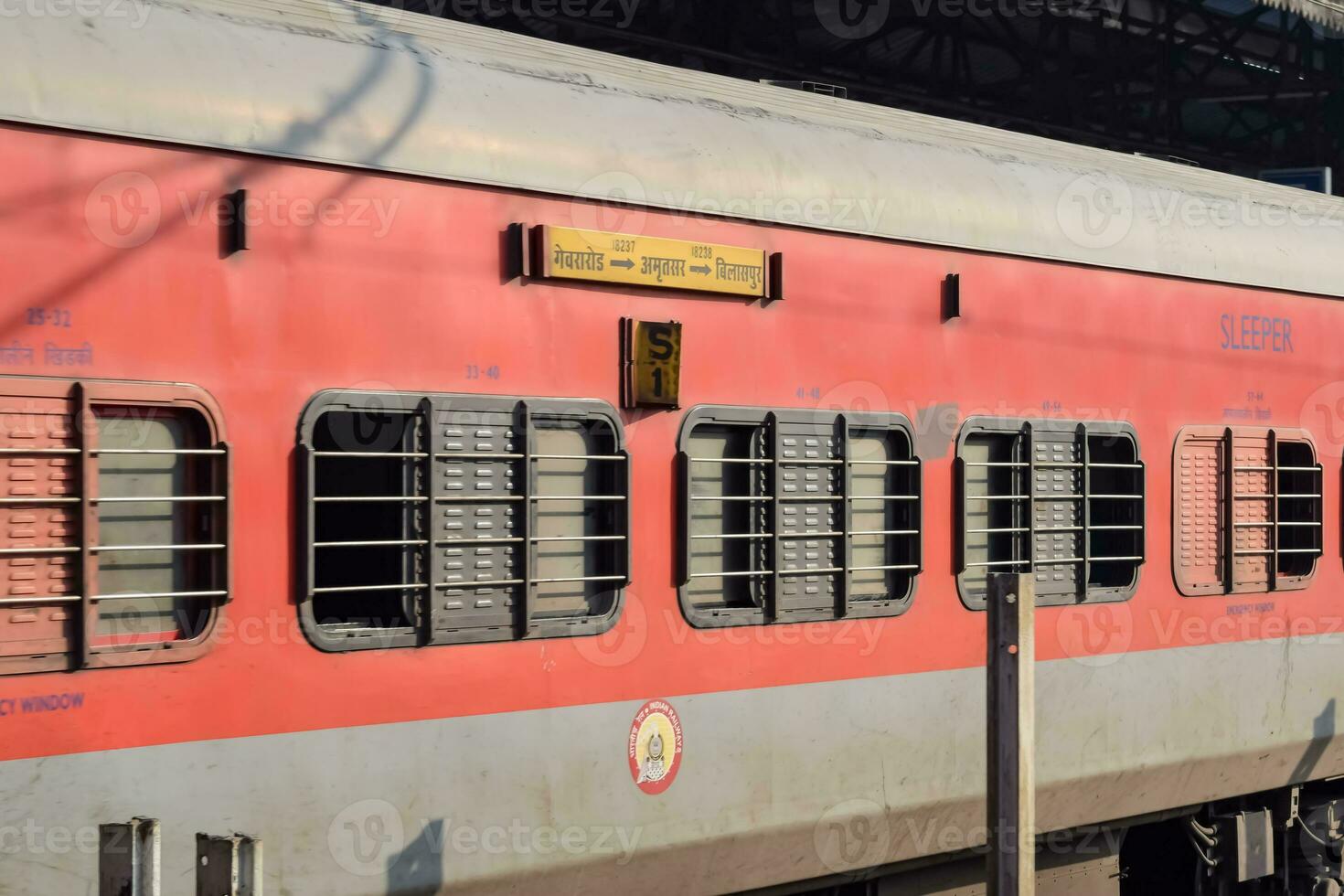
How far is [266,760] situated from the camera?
15.6ft

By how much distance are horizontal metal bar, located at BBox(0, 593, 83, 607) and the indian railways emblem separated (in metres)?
2.07

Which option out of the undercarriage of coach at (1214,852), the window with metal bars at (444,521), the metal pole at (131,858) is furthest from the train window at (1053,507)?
the metal pole at (131,858)

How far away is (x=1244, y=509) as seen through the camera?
824 cm

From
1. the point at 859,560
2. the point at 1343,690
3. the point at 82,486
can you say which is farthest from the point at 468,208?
the point at 1343,690

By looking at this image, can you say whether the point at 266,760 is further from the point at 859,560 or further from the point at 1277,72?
the point at 1277,72

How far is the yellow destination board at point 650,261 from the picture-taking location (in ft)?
18.2

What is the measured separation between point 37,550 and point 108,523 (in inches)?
9.2

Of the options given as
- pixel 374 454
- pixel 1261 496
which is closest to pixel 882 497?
pixel 374 454

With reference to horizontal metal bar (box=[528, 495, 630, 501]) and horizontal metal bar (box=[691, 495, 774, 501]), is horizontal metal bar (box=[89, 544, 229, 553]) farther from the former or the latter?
horizontal metal bar (box=[691, 495, 774, 501])

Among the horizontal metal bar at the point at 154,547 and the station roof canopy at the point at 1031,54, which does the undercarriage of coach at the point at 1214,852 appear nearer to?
the horizontal metal bar at the point at 154,547

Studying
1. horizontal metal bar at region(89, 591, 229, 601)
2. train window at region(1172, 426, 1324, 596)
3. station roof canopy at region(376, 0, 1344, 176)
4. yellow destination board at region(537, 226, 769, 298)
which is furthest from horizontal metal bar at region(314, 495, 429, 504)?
station roof canopy at region(376, 0, 1344, 176)

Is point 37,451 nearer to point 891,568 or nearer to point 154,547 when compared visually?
point 154,547

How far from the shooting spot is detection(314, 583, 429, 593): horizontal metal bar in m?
4.94

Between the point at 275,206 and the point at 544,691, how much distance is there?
1.84 meters
